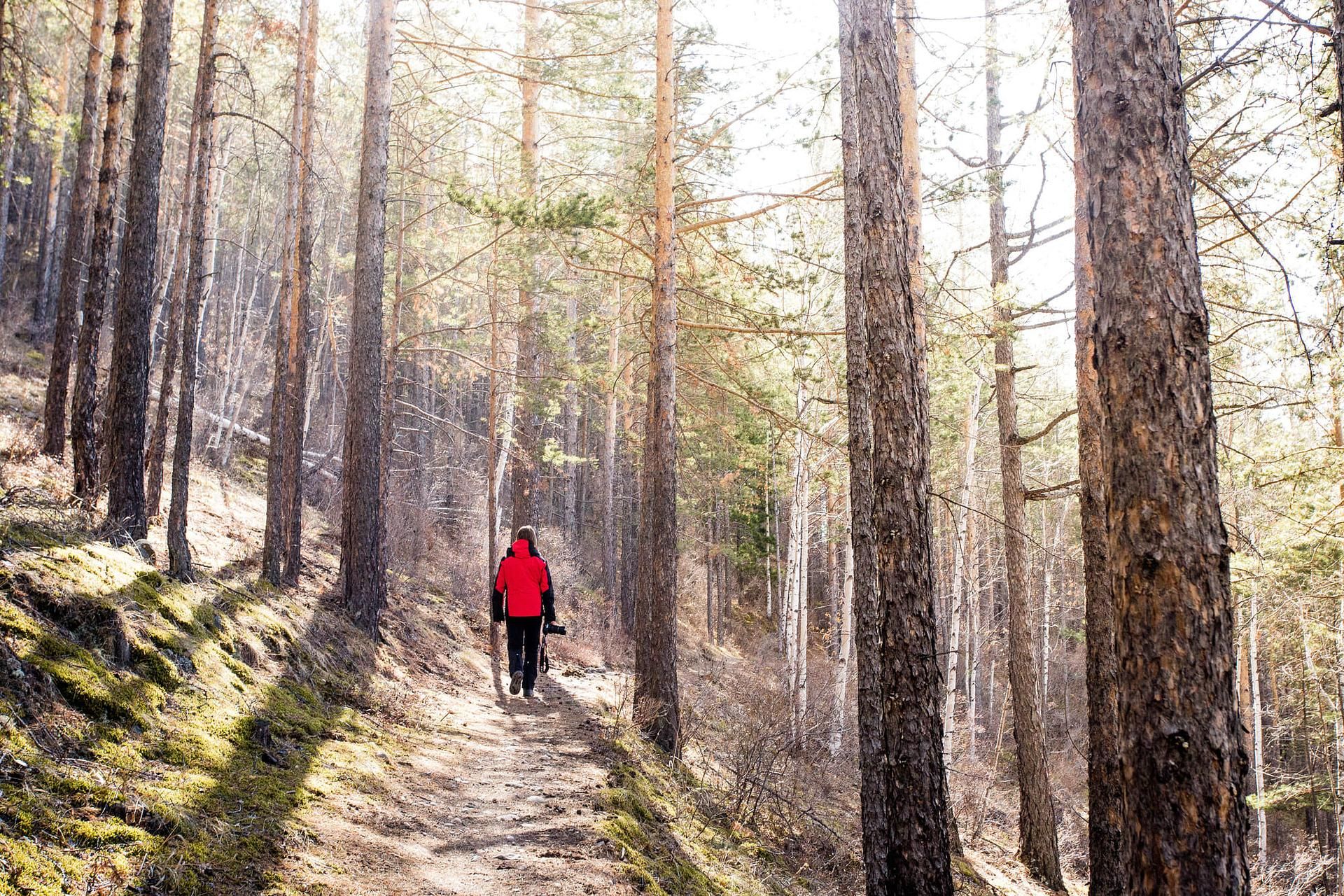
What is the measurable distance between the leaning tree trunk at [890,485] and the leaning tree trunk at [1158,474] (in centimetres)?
195

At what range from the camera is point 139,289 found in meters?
7.84

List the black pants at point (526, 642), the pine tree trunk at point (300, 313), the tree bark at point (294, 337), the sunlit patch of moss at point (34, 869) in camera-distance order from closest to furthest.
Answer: the sunlit patch of moss at point (34, 869), the black pants at point (526, 642), the tree bark at point (294, 337), the pine tree trunk at point (300, 313)

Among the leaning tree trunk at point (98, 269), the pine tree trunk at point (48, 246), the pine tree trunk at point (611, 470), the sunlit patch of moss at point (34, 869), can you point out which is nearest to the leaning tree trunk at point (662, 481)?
the leaning tree trunk at point (98, 269)

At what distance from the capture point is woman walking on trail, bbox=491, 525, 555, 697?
31.3 ft

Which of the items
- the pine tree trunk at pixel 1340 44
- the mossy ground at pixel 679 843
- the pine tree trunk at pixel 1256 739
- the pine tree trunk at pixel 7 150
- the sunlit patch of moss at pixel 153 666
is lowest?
the pine tree trunk at pixel 1256 739

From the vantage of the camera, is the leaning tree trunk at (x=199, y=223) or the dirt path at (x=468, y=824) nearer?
the dirt path at (x=468, y=824)

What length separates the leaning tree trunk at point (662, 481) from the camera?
902 centimetres

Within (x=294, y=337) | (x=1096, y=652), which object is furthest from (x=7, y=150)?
(x=1096, y=652)

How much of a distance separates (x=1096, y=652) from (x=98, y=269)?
35.0ft

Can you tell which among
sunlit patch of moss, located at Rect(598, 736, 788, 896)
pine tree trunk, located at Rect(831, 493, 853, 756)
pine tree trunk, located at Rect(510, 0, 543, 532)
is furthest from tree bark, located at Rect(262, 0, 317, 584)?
pine tree trunk, located at Rect(831, 493, 853, 756)

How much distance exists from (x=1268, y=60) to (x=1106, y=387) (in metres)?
4.45

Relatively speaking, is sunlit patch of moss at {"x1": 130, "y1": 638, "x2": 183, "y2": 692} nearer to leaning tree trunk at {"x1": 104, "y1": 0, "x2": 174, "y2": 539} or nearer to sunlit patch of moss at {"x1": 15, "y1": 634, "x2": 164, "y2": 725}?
sunlit patch of moss at {"x1": 15, "y1": 634, "x2": 164, "y2": 725}

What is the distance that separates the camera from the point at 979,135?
30.7ft

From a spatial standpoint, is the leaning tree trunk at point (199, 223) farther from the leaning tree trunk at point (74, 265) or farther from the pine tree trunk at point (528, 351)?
the pine tree trunk at point (528, 351)
